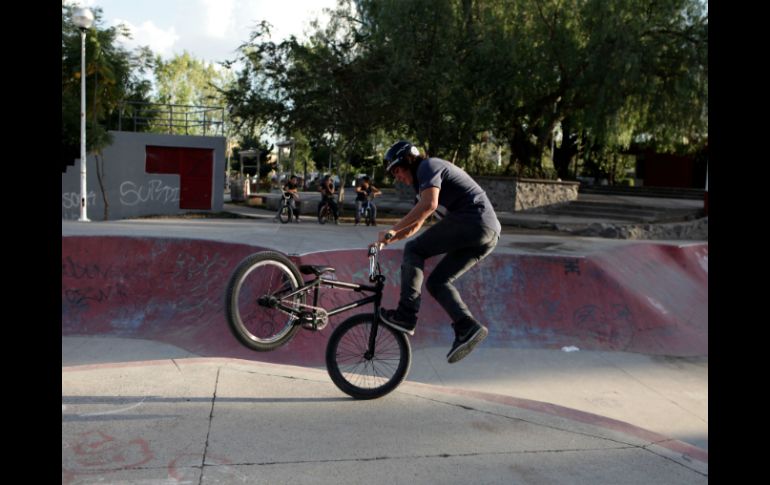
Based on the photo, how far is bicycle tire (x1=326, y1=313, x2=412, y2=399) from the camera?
4.85m

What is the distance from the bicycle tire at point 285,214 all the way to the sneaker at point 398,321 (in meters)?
15.0

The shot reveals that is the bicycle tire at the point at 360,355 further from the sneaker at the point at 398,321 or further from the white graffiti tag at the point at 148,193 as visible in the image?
the white graffiti tag at the point at 148,193

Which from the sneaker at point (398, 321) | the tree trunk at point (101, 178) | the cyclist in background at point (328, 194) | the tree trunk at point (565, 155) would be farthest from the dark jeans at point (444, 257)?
the tree trunk at point (565, 155)

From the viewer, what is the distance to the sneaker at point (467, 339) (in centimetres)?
498

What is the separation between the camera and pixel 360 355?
5.10 metres

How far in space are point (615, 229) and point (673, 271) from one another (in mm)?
7271

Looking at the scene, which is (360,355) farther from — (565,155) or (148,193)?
(565,155)

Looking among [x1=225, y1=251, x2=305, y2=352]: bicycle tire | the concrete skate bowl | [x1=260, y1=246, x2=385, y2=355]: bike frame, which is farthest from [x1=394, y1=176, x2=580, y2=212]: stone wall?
[x1=225, y1=251, x2=305, y2=352]: bicycle tire

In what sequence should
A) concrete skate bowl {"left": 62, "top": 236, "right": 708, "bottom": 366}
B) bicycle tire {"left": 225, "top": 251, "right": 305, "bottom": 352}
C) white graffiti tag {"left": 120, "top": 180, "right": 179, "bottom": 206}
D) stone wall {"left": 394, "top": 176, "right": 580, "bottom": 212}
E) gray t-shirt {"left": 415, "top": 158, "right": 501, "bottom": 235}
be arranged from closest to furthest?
bicycle tire {"left": 225, "top": 251, "right": 305, "bottom": 352}
gray t-shirt {"left": 415, "top": 158, "right": 501, "bottom": 235}
concrete skate bowl {"left": 62, "top": 236, "right": 708, "bottom": 366}
white graffiti tag {"left": 120, "top": 180, "right": 179, "bottom": 206}
stone wall {"left": 394, "top": 176, "right": 580, "bottom": 212}

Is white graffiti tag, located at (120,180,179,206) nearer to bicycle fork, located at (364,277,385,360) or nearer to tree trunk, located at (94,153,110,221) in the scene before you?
tree trunk, located at (94,153,110,221)

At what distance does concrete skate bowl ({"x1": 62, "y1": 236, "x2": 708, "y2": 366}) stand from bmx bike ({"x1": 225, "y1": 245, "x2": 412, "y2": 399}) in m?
3.78
